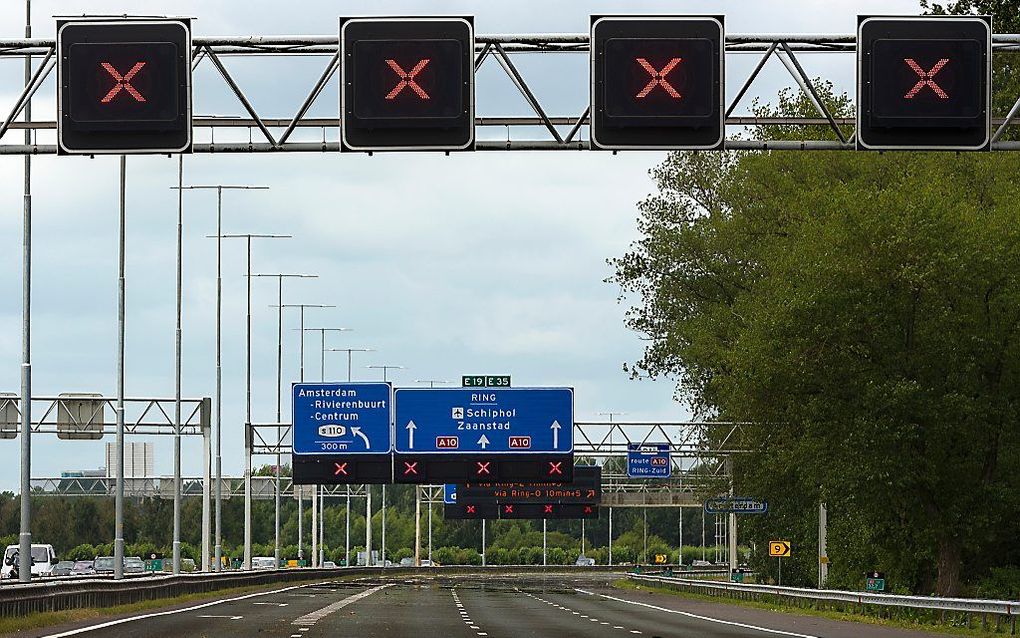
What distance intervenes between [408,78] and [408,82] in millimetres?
53

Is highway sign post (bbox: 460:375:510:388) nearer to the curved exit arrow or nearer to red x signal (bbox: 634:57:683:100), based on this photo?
the curved exit arrow

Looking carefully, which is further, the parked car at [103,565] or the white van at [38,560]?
the parked car at [103,565]

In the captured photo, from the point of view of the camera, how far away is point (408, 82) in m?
24.6

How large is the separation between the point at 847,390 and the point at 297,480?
1109 inches

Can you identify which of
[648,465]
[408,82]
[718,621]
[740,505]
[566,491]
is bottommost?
[718,621]

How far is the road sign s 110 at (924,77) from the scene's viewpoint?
24.7 meters

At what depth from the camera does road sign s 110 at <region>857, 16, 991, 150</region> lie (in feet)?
81.0

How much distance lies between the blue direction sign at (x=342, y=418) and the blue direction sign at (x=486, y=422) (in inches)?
40.6

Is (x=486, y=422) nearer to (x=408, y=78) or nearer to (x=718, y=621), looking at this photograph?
(x=718, y=621)

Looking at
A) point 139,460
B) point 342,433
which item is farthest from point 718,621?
point 139,460

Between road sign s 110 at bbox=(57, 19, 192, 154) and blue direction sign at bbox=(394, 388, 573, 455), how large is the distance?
4511cm

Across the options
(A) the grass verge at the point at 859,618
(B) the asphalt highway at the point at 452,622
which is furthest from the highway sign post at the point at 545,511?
(B) the asphalt highway at the point at 452,622

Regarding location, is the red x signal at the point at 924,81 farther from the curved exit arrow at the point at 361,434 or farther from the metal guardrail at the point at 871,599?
the curved exit arrow at the point at 361,434

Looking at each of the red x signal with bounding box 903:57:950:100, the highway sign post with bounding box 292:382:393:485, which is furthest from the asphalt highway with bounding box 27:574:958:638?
the highway sign post with bounding box 292:382:393:485
